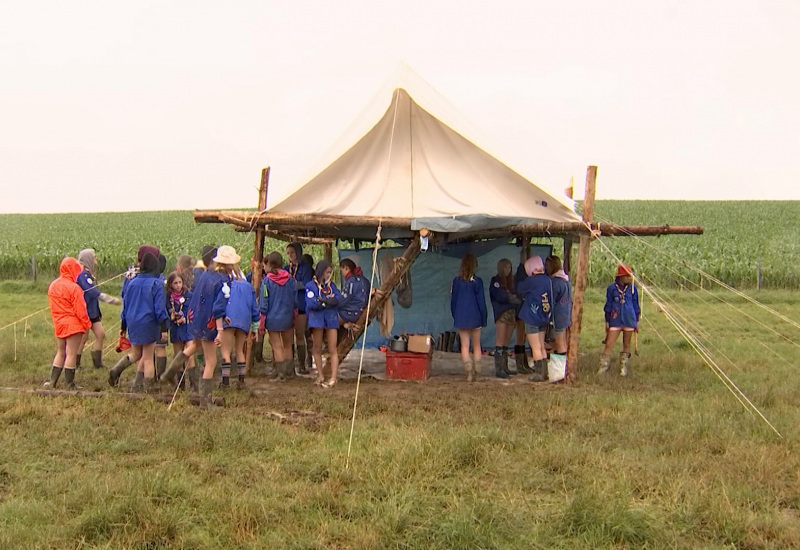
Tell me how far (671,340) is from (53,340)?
1060 centimetres

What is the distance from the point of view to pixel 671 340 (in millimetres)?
13180

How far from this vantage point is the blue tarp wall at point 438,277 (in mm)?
11969

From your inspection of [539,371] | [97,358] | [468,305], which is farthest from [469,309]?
[97,358]

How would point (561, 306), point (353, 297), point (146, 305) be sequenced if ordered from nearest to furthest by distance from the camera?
point (146, 305), point (353, 297), point (561, 306)

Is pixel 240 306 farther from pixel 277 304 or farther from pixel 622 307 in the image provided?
pixel 622 307

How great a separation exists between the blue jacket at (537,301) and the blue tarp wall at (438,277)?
2561 mm

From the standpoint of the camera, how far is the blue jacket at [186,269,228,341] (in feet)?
24.5

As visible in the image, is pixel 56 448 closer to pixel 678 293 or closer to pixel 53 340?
pixel 53 340

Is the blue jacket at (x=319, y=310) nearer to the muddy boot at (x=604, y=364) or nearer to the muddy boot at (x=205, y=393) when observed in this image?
the muddy boot at (x=205, y=393)

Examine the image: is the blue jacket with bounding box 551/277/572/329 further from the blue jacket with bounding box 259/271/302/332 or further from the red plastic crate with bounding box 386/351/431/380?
the blue jacket with bounding box 259/271/302/332

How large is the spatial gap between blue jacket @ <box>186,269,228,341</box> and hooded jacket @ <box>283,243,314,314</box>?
82.0 inches

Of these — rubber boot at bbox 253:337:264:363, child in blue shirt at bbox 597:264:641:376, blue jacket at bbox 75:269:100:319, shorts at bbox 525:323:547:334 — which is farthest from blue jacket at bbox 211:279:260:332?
child in blue shirt at bbox 597:264:641:376

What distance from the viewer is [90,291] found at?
9523 millimetres

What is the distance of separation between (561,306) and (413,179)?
2.49 metres
